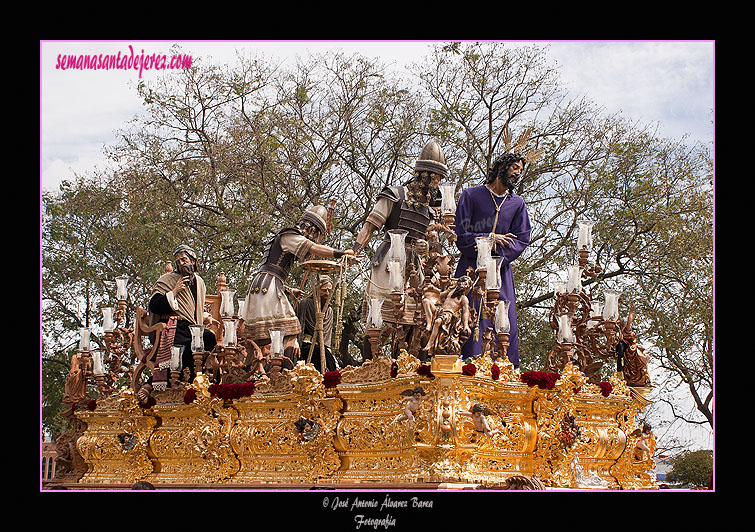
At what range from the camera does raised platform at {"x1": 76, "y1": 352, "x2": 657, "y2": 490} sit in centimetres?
1132

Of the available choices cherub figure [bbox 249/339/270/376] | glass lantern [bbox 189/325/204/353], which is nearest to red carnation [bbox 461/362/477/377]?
cherub figure [bbox 249/339/270/376]

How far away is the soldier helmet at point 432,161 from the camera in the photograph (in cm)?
1392

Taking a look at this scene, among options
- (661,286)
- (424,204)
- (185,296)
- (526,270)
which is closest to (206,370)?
(185,296)

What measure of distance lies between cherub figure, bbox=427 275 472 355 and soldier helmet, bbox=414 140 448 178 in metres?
2.92

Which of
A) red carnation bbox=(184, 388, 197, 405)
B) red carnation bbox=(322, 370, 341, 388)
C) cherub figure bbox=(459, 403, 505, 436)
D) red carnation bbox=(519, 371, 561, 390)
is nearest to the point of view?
cherub figure bbox=(459, 403, 505, 436)

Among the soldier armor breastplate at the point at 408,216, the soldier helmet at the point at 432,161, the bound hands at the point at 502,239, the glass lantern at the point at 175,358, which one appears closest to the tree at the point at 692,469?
the bound hands at the point at 502,239

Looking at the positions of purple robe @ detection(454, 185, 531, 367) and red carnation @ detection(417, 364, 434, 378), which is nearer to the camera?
red carnation @ detection(417, 364, 434, 378)

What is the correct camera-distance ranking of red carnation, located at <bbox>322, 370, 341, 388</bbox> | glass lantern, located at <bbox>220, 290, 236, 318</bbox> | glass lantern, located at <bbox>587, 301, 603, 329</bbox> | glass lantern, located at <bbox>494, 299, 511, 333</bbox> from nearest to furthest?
1. glass lantern, located at <bbox>494, 299, 511, 333</bbox>
2. red carnation, located at <bbox>322, 370, 341, 388</bbox>
3. glass lantern, located at <bbox>587, 301, 603, 329</bbox>
4. glass lantern, located at <bbox>220, 290, 236, 318</bbox>

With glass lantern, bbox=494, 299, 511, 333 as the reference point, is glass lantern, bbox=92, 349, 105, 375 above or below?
below

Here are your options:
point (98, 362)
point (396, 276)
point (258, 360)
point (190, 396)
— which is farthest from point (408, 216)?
point (98, 362)

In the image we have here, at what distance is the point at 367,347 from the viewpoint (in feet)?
45.7

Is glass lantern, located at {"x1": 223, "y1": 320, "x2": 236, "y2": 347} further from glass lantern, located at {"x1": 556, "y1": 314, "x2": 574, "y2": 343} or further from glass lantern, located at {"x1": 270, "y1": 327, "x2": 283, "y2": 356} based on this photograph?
glass lantern, located at {"x1": 556, "y1": 314, "x2": 574, "y2": 343}

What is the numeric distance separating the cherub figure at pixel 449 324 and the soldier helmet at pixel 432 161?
9.57 ft

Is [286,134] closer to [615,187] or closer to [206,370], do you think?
[615,187]
